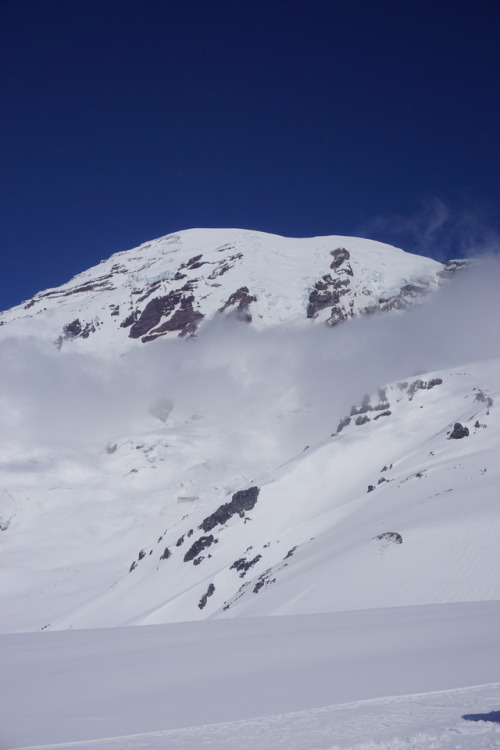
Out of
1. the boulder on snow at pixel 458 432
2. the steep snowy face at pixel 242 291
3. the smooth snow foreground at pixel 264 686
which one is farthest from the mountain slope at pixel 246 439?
the smooth snow foreground at pixel 264 686

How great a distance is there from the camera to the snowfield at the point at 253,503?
7.63 m

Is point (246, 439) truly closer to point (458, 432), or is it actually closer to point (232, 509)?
point (232, 509)

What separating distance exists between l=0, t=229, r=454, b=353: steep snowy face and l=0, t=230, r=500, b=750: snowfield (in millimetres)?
702

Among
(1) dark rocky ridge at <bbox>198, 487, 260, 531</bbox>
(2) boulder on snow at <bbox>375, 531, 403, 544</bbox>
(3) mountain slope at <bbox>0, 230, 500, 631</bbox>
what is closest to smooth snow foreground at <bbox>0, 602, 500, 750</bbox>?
(3) mountain slope at <bbox>0, 230, 500, 631</bbox>

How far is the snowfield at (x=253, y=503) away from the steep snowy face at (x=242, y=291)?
70 cm

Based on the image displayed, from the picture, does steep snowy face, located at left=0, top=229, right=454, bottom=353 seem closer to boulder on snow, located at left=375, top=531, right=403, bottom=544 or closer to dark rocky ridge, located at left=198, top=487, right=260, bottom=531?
dark rocky ridge, located at left=198, top=487, right=260, bottom=531

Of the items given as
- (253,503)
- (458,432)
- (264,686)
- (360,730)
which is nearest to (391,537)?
(264,686)

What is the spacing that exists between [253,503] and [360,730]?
1787 inches

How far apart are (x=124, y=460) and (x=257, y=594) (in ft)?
263

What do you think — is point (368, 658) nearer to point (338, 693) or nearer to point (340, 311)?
point (338, 693)

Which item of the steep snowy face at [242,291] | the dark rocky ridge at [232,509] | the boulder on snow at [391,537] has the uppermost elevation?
the steep snowy face at [242,291]

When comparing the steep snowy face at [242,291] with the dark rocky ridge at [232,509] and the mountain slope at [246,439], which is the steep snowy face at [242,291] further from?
the dark rocky ridge at [232,509]

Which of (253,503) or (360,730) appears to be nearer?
(360,730)

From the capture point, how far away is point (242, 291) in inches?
6053
